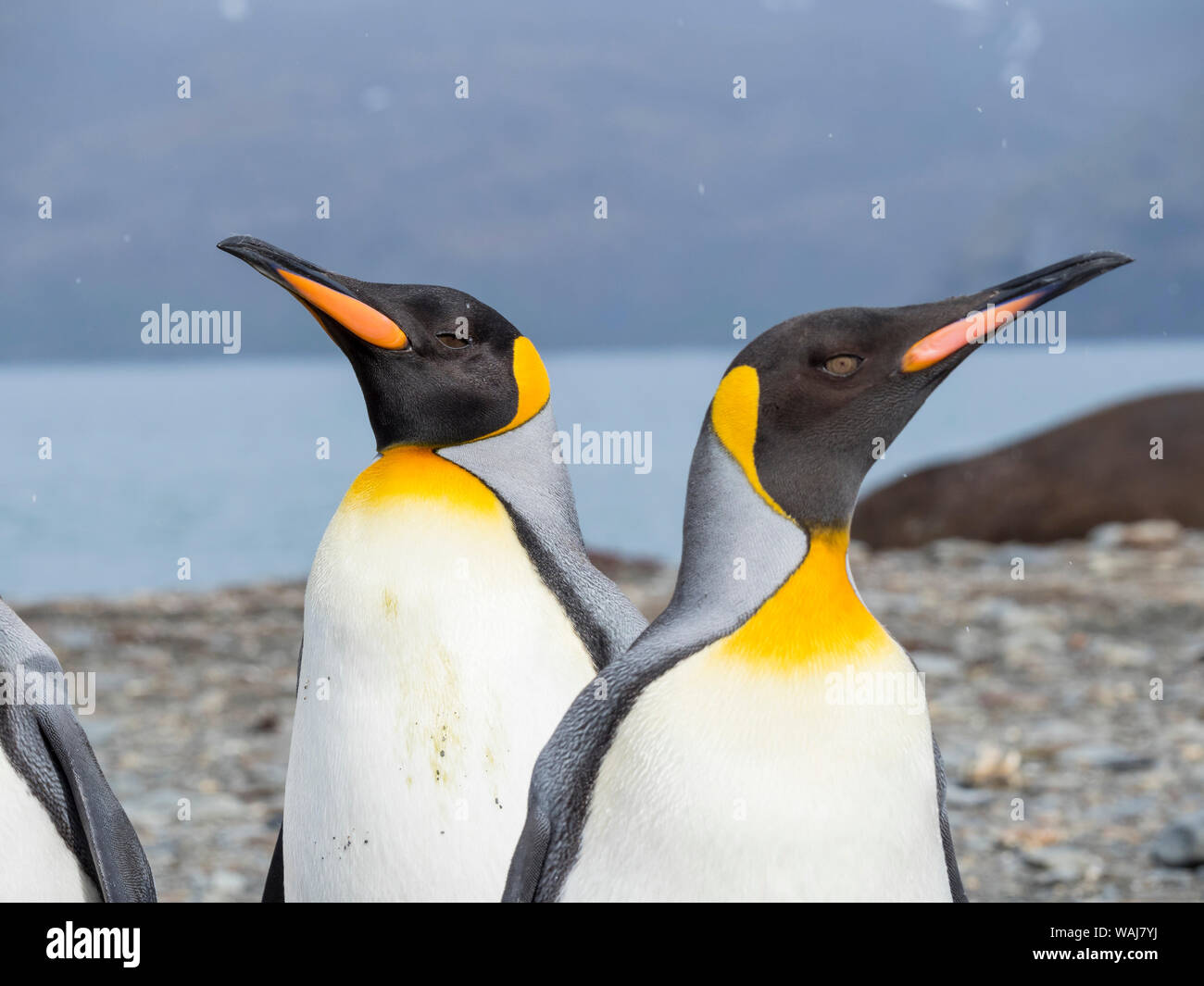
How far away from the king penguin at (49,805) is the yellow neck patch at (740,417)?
3.76ft

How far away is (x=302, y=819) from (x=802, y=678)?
3.43 ft

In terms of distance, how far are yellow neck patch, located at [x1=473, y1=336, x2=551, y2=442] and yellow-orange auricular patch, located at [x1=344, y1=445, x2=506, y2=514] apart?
0.09 metres

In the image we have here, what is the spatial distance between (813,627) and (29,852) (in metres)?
1.29

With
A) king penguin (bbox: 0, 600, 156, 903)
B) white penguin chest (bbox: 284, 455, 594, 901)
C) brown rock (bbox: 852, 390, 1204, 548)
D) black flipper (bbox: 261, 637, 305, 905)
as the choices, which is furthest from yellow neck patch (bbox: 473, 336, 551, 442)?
brown rock (bbox: 852, 390, 1204, 548)

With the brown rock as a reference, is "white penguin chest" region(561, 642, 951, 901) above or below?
below

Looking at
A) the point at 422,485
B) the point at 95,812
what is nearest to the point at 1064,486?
the point at 422,485

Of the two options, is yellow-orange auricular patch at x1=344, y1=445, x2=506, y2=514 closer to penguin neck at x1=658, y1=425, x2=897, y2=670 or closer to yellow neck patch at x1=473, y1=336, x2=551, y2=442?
yellow neck patch at x1=473, y1=336, x2=551, y2=442

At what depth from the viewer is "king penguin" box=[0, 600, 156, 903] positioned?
2111 millimetres

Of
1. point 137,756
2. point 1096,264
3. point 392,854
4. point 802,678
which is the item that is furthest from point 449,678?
point 137,756

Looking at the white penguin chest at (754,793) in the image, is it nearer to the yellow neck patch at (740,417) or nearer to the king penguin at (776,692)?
the king penguin at (776,692)

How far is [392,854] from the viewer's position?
2.33 metres

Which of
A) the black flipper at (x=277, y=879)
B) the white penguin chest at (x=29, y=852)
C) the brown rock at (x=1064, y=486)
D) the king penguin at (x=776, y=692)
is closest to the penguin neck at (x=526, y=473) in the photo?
the king penguin at (x=776, y=692)

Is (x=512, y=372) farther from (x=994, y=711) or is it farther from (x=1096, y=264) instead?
(x=994, y=711)
